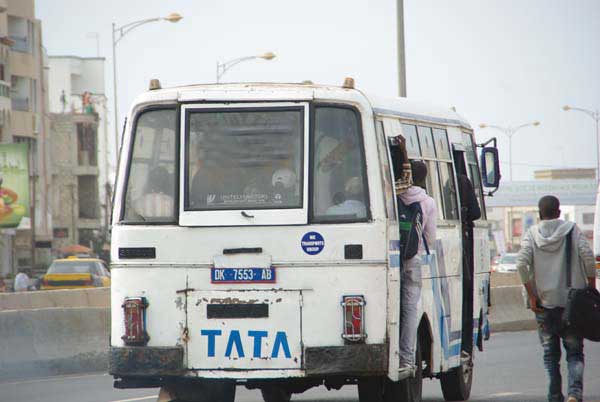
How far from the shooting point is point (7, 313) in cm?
1823

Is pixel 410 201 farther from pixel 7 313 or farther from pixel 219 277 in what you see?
pixel 7 313

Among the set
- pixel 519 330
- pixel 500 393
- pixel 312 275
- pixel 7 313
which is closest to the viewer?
pixel 312 275

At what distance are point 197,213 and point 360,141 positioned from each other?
1.31 m

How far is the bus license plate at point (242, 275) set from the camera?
425 inches

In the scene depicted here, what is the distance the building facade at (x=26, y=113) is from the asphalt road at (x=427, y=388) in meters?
53.6

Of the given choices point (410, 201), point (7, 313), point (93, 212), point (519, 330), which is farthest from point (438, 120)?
point (93, 212)

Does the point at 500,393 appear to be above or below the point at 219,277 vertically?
below

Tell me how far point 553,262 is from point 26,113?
6687 cm

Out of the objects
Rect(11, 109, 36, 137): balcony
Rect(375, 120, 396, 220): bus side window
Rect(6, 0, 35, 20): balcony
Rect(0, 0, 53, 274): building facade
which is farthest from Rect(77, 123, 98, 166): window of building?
Rect(375, 120, 396, 220): bus side window

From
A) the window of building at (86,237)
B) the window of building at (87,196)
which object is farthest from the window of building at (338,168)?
the window of building at (87,196)

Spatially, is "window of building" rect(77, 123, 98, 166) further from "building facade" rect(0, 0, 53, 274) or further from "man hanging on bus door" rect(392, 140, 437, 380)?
"man hanging on bus door" rect(392, 140, 437, 380)

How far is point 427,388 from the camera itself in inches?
639

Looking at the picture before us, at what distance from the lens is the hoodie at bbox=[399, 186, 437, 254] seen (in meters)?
11.5

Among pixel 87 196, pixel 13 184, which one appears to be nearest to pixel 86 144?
pixel 87 196
